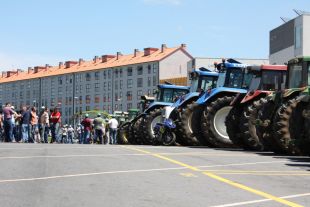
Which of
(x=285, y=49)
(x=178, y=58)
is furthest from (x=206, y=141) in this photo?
(x=178, y=58)

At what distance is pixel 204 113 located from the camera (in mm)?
21016

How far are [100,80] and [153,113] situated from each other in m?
105

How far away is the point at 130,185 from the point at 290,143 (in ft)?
22.5

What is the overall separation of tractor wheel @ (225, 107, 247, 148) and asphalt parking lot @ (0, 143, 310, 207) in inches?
181

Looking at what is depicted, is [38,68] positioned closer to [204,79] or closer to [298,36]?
[298,36]

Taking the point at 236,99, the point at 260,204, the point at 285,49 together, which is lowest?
the point at 260,204

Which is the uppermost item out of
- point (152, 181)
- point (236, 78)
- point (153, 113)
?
point (236, 78)

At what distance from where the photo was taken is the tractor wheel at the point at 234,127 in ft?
63.4

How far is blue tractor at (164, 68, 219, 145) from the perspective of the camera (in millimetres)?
22828

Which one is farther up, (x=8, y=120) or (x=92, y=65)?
(x=92, y=65)

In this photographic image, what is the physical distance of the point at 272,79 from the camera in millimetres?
19781

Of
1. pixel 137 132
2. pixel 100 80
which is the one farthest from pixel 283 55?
pixel 100 80

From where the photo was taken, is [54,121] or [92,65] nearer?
[54,121]

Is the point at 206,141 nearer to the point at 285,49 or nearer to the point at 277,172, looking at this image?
the point at 277,172
